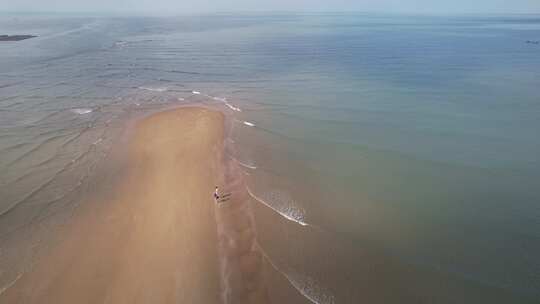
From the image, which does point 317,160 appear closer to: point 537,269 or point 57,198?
point 537,269

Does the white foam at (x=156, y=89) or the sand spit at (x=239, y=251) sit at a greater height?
the white foam at (x=156, y=89)

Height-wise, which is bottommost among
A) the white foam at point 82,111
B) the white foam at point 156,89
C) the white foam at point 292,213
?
the white foam at point 292,213

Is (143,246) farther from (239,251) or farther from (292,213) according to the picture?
(292,213)

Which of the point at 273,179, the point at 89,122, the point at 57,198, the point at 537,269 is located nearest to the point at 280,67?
the point at 89,122

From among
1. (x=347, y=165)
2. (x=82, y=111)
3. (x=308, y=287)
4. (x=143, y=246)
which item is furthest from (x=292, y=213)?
(x=82, y=111)

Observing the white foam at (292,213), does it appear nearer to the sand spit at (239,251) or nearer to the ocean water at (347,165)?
the ocean water at (347,165)

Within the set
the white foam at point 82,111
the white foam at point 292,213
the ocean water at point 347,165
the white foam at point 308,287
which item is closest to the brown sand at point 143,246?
the ocean water at point 347,165
